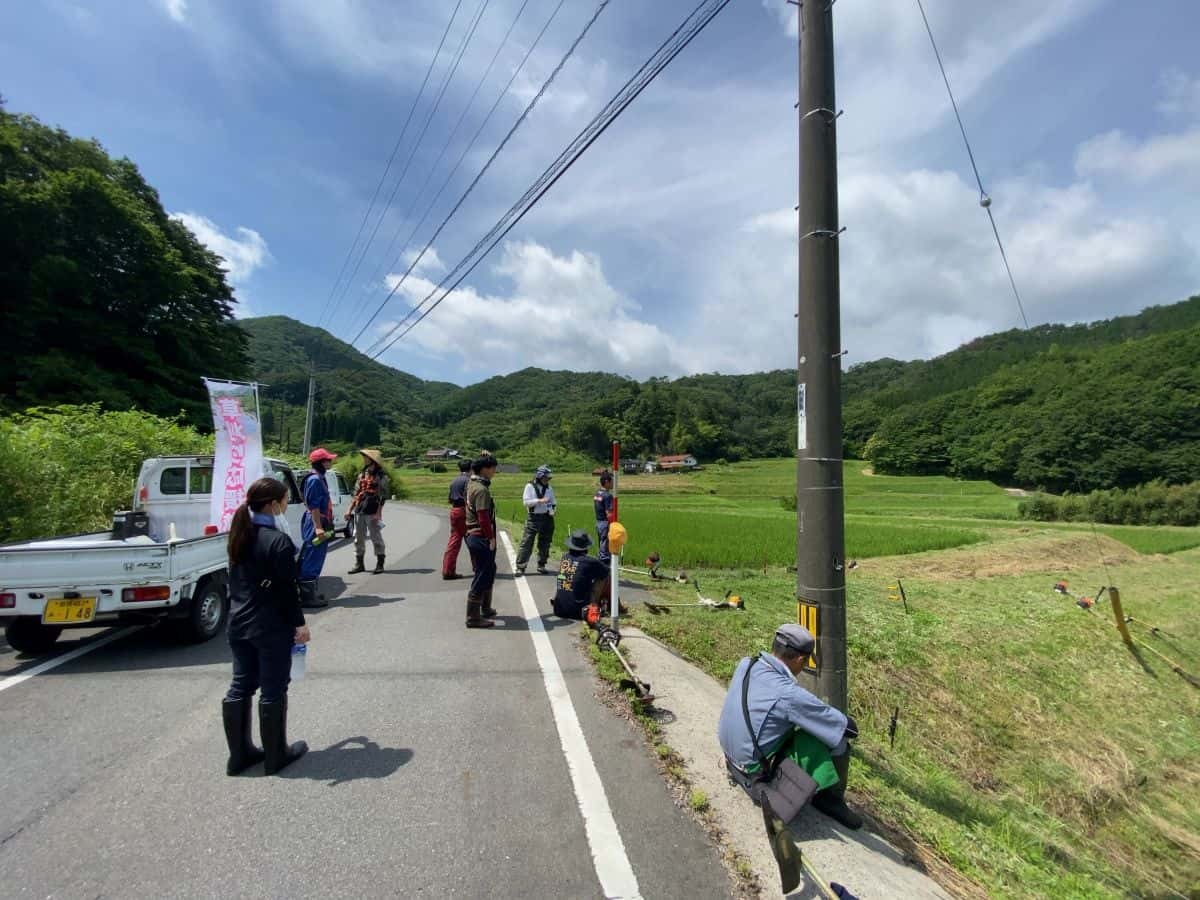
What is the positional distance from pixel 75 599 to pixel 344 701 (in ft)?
8.87

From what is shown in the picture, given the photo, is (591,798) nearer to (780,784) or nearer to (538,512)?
(780,784)

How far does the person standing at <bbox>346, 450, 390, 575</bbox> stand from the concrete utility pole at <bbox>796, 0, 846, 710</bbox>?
7251 millimetres

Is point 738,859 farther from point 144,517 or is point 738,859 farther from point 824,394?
point 144,517

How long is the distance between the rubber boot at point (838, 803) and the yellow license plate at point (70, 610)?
229 inches

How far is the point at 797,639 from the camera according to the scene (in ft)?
10.4

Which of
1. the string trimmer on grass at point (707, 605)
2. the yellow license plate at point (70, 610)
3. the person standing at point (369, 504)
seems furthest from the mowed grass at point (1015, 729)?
the yellow license plate at point (70, 610)

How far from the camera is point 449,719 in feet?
13.0

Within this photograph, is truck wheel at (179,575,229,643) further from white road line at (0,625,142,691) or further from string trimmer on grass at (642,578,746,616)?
string trimmer on grass at (642,578,746,616)

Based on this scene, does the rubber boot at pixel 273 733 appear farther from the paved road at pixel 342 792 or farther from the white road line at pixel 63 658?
the white road line at pixel 63 658

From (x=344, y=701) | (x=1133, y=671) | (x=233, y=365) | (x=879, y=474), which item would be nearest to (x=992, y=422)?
(x=879, y=474)

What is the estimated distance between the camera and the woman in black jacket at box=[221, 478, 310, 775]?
3.20 meters

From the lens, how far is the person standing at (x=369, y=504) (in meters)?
9.20

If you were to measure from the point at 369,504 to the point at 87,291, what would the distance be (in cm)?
1806

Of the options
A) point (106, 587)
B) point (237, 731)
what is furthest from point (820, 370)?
point (106, 587)
